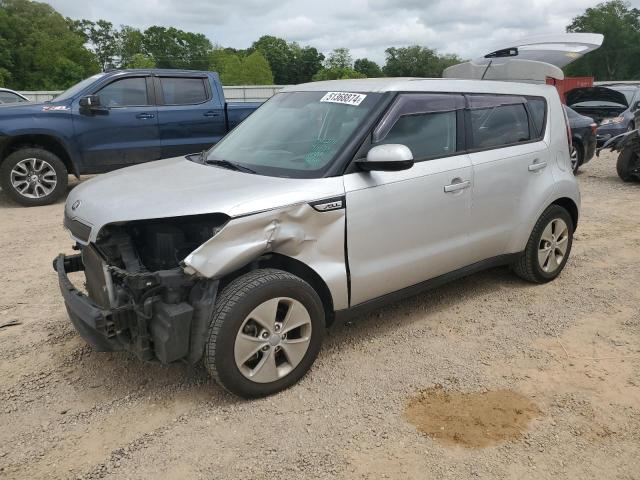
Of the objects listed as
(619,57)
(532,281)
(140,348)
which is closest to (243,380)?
(140,348)

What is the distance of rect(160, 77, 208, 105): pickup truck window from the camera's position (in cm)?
881

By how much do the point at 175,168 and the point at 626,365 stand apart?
3.15m

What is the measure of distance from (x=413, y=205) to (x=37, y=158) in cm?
628

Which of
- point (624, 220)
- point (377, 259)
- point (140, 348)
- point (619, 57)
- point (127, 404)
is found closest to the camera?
point (140, 348)

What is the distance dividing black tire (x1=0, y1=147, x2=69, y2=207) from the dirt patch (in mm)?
6644

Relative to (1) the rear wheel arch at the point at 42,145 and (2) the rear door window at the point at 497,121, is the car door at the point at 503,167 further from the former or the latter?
(1) the rear wheel arch at the point at 42,145

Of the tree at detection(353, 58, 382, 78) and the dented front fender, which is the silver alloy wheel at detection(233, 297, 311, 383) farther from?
the tree at detection(353, 58, 382, 78)

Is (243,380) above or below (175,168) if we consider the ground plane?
below

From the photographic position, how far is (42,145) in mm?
8086

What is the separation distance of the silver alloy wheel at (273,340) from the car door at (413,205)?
1.46 feet

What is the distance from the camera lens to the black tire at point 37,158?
25.4 feet

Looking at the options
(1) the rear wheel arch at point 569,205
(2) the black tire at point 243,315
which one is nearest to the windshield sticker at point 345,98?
(2) the black tire at point 243,315

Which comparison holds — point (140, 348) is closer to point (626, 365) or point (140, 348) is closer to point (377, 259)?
point (377, 259)

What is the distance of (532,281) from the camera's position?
4.86 meters
